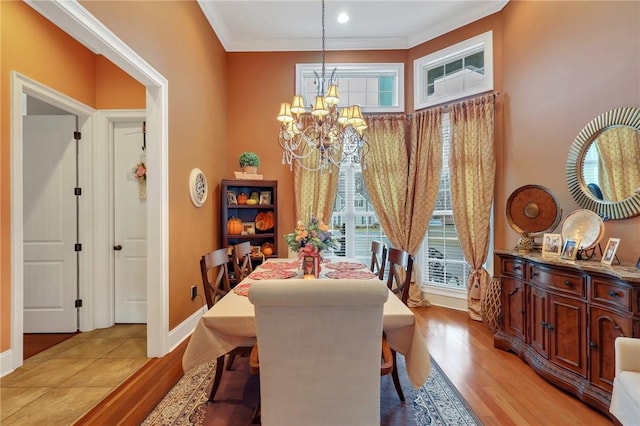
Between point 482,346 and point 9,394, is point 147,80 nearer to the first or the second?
point 9,394

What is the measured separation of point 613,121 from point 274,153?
A: 141 inches

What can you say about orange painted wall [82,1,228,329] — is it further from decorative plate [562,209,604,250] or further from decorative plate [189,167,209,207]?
decorative plate [562,209,604,250]

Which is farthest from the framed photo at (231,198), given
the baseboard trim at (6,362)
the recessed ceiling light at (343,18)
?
the recessed ceiling light at (343,18)

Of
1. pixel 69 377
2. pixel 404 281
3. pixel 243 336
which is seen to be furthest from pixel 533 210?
pixel 69 377

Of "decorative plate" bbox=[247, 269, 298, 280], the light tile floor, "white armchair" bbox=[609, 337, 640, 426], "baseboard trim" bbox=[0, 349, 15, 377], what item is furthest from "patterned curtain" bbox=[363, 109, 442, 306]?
"baseboard trim" bbox=[0, 349, 15, 377]

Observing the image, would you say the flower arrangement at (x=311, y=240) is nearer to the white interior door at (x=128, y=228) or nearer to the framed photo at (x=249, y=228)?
the framed photo at (x=249, y=228)

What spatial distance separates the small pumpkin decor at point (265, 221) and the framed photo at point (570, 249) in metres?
3.09

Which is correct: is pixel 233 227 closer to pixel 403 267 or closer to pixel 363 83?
pixel 403 267

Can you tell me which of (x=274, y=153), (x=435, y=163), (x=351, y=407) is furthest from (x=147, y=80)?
(x=435, y=163)

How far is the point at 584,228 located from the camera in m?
2.33

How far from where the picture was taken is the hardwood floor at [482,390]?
186 centimetres

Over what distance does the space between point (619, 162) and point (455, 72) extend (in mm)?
2284

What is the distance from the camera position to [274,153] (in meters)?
4.28

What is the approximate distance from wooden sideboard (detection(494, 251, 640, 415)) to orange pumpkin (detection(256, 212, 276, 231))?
9.29 feet
